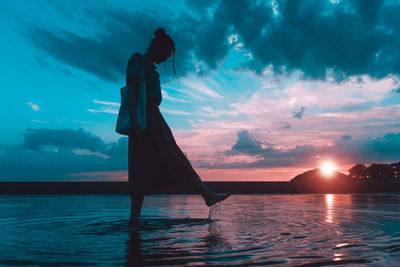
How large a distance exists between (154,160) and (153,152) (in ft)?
0.33

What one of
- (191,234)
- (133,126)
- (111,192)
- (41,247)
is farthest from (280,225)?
(111,192)

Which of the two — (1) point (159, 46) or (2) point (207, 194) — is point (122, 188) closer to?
(2) point (207, 194)

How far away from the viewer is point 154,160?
3.92m

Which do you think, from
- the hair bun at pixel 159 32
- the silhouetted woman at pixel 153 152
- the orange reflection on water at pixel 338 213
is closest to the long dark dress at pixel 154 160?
the silhouetted woman at pixel 153 152

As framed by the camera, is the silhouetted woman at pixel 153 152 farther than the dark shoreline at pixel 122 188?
No

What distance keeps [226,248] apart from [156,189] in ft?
5.58

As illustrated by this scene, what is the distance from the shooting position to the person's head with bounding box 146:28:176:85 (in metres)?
4.01

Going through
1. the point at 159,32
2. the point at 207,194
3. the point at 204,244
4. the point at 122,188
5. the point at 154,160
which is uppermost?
the point at 159,32

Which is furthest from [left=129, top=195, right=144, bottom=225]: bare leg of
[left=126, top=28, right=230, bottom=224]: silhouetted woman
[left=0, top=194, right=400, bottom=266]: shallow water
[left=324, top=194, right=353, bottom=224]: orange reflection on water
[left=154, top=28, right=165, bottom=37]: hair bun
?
[left=324, top=194, right=353, bottom=224]: orange reflection on water

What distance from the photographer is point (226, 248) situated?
98.7 inches

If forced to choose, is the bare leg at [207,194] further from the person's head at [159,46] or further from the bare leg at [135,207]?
A: the person's head at [159,46]

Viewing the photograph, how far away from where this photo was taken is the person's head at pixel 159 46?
13.2 feet

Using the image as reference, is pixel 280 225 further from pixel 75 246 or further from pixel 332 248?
pixel 75 246

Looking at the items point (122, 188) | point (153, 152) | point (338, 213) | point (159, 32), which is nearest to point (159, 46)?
point (159, 32)
